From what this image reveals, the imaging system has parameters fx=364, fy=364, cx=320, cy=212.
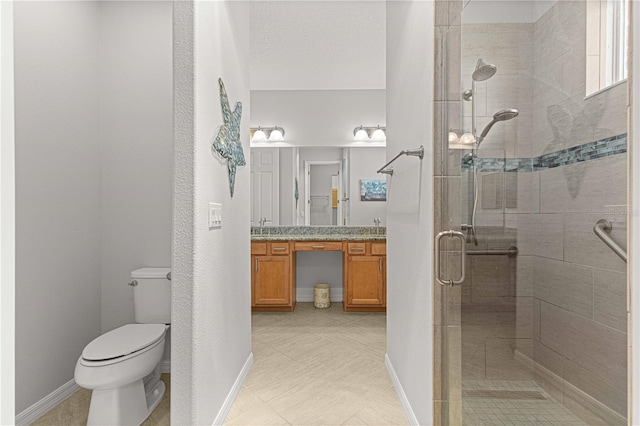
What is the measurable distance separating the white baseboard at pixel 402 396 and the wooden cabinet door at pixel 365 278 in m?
1.24

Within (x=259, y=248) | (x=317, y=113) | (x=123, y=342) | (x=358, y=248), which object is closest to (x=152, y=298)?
(x=123, y=342)

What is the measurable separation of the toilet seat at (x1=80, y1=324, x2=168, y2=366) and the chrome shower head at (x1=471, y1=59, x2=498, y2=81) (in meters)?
1.92

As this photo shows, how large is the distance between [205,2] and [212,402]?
70.9 inches

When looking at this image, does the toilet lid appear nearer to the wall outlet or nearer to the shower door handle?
the wall outlet

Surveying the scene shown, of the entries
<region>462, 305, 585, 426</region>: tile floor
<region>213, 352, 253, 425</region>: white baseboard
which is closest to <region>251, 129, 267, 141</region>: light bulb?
<region>213, 352, 253, 425</region>: white baseboard

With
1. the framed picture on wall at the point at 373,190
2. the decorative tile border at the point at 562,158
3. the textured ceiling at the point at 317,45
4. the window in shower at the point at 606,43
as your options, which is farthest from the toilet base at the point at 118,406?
the framed picture on wall at the point at 373,190

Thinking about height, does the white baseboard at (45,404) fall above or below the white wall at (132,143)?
below

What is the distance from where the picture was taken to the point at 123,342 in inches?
73.3

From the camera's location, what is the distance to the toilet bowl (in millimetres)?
1656

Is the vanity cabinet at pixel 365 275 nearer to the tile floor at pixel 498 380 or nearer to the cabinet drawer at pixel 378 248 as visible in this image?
the cabinet drawer at pixel 378 248

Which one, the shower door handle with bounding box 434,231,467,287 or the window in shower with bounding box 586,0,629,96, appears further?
the shower door handle with bounding box 434,231,467,287

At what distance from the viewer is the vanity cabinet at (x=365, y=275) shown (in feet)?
12.4

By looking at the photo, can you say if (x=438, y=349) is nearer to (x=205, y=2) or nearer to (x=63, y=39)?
(x=205, y=2)

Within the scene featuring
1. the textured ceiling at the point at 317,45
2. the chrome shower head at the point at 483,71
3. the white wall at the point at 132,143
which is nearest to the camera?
the chrome shower head at the point at 483,71
